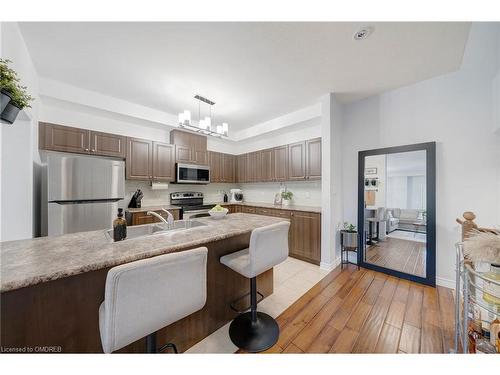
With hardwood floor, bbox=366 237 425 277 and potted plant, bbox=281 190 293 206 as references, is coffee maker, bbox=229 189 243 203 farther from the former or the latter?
hardwood floor, bbox=366 237 425 277

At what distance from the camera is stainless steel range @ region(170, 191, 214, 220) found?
3.86 meters

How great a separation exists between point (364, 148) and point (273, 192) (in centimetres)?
215

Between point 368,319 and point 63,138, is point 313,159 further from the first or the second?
point 63,138

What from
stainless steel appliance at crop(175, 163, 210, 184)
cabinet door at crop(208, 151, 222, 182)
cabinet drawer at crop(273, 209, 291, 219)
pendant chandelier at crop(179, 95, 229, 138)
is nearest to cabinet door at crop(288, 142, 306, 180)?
cabinet drawer at crop(273, 209, 291, 219)

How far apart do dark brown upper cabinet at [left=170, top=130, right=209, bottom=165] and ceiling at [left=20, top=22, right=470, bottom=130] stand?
0.98 m

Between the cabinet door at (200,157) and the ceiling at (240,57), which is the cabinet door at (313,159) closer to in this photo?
the ceiling at (240,57)

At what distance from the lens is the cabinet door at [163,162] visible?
358 cm

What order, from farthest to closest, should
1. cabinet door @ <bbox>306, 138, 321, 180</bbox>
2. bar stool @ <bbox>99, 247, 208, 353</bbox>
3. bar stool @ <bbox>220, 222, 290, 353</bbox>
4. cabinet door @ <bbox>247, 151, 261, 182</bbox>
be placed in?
cabinet door @ <bbox>247, 151, 261, 182</bbox> → cabinet door @ <bbox>306, 138, 321, 180</bbox> → bar stool @ <bbox>220, 222, 290, 353</bbox> → bar stool @ <bbox>99, 247, 208, 353</bbox>

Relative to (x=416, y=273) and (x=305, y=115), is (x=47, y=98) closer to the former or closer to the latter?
(x=305, y=115)

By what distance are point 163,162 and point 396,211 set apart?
417cm

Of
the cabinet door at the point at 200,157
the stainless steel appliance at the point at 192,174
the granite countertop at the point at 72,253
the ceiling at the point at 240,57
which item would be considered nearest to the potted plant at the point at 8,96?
the granite countertop at the point at 72,253

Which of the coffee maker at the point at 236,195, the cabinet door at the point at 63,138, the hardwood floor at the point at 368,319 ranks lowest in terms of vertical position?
the hardwood floor at the point at 368,319

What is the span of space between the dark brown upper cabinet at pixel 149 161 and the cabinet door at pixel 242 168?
1.74 metres

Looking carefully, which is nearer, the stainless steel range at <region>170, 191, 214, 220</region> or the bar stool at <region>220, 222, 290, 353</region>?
the bar stool at <region>220, 222, 290, 353</region>
